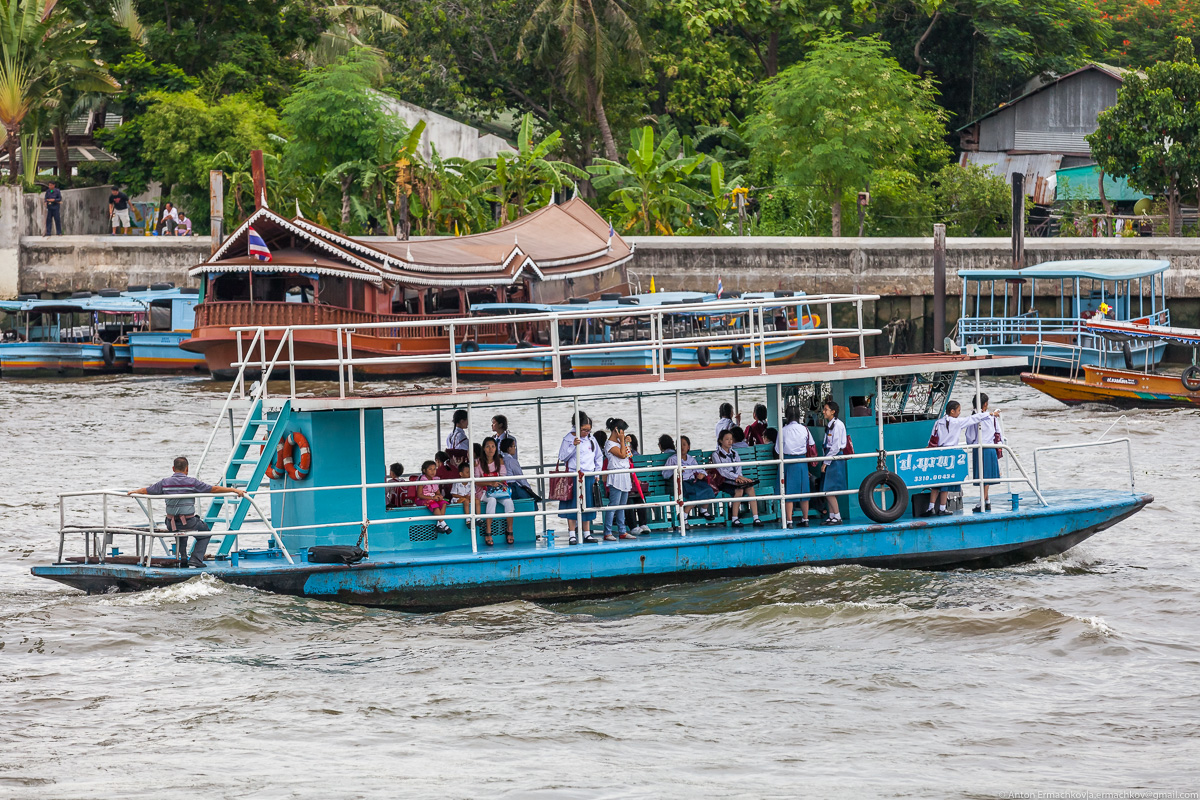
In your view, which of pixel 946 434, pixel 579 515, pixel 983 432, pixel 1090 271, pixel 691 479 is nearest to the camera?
pixel 579 515

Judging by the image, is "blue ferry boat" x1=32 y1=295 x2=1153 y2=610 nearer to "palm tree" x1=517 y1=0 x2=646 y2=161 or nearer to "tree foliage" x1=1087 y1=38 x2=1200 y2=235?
"tree foliage" x1=1087 y1=38 x2=1200 y2=235

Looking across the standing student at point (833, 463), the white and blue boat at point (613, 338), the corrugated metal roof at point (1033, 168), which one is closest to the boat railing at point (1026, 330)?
the white and blue boat at point (613, 338)

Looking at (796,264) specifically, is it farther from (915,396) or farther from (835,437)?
(835,437)

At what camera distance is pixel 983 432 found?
49.2 feet

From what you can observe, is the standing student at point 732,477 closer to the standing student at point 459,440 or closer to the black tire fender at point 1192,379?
the standing student at point 459,440

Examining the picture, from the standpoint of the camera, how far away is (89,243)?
4084cm

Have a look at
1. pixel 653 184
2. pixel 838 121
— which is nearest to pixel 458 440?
pixel 838 121

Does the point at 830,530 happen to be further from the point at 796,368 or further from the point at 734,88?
the point at 734,88

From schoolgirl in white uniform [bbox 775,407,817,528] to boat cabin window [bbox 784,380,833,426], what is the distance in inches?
17.2

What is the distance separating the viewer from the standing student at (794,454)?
14.4 meters

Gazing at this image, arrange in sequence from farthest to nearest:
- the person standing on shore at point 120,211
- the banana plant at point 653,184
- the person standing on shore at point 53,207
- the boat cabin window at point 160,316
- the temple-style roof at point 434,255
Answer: the person standing on shore at point 120,211, the person standing on shore at point 53,207, the banana plant at point 653,184, the boat cabin window at point 160,316, the temple-style roof at point 434,255

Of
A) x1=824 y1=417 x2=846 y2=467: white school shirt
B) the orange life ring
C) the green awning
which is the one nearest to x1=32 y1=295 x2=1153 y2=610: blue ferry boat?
the orange life ring

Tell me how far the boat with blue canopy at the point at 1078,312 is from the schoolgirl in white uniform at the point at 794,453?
16.7 m

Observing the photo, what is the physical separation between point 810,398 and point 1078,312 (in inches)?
737
